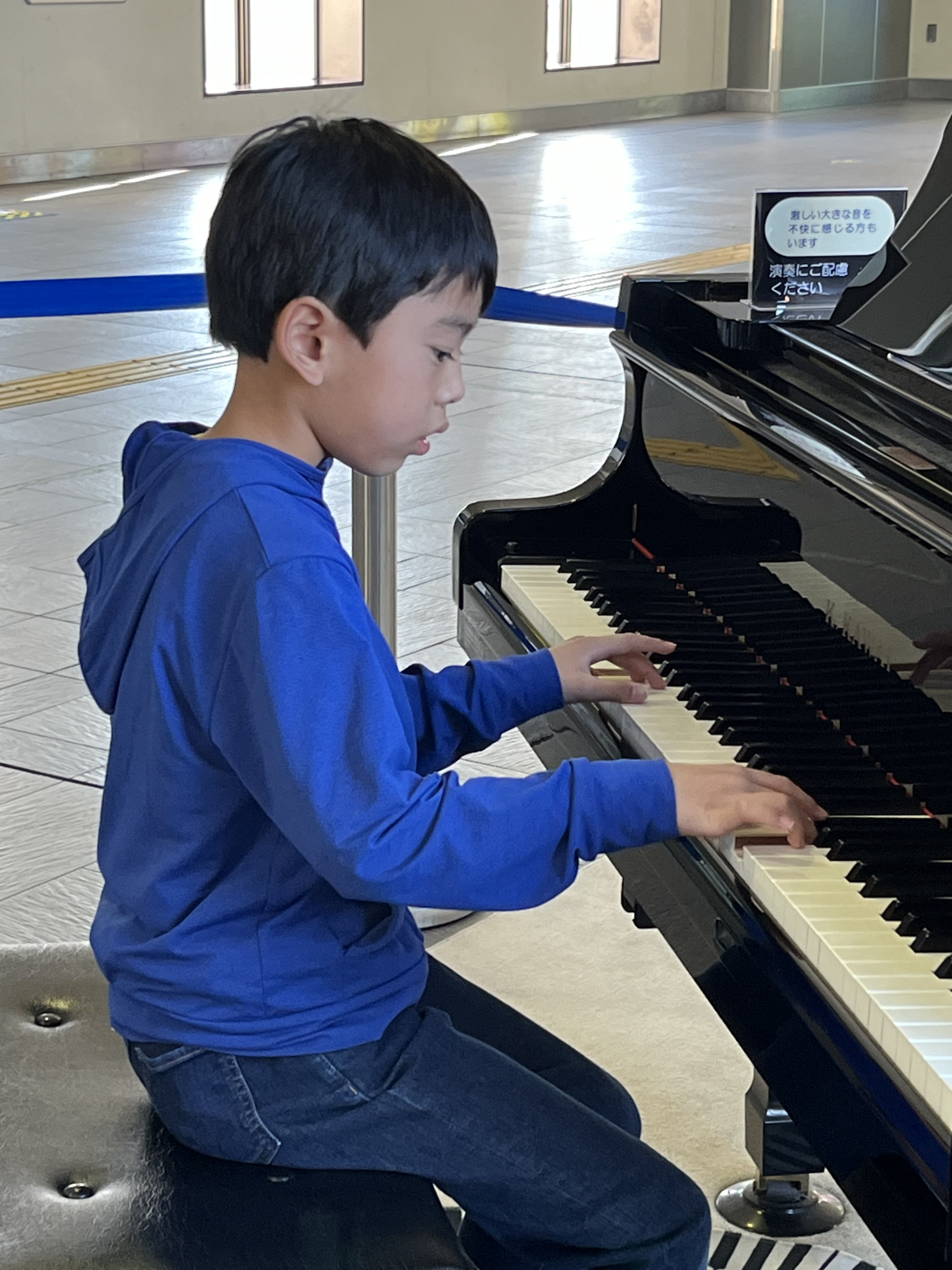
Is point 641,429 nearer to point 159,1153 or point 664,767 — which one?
point 664,767

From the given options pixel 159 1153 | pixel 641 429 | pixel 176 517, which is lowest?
pixel 159 1153

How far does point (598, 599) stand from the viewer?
2.14 metres

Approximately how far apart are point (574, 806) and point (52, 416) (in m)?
5.60

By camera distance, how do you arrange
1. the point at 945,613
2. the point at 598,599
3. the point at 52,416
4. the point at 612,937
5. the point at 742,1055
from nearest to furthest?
the point at 945,613 → the point at 598,599 → the point at 742,1055 → the point at 612,937 → the point at 52,416

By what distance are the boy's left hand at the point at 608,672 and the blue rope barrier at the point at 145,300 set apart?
1.30 m

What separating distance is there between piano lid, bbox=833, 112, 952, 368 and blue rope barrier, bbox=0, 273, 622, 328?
0.80m

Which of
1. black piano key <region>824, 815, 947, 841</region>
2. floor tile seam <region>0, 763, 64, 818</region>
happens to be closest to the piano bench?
black piano key <region>824, 815, 947, 841</region>

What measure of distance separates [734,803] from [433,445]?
194 inches

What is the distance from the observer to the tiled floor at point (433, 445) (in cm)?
302

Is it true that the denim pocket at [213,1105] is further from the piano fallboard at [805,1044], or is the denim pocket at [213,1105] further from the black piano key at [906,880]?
the black piano key at [906,880]

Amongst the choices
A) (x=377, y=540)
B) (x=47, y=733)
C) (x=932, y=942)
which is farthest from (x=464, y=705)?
(x=47, y=733)


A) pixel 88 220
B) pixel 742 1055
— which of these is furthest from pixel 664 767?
pixel 88 220

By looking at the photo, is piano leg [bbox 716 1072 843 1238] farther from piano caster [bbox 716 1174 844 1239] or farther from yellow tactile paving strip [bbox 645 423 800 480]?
yellow tactile paving strip [bbox 645 423 800 480]

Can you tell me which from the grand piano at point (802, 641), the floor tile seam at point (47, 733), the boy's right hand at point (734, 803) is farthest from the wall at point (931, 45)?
the boy's right hand at point (734, 803)
